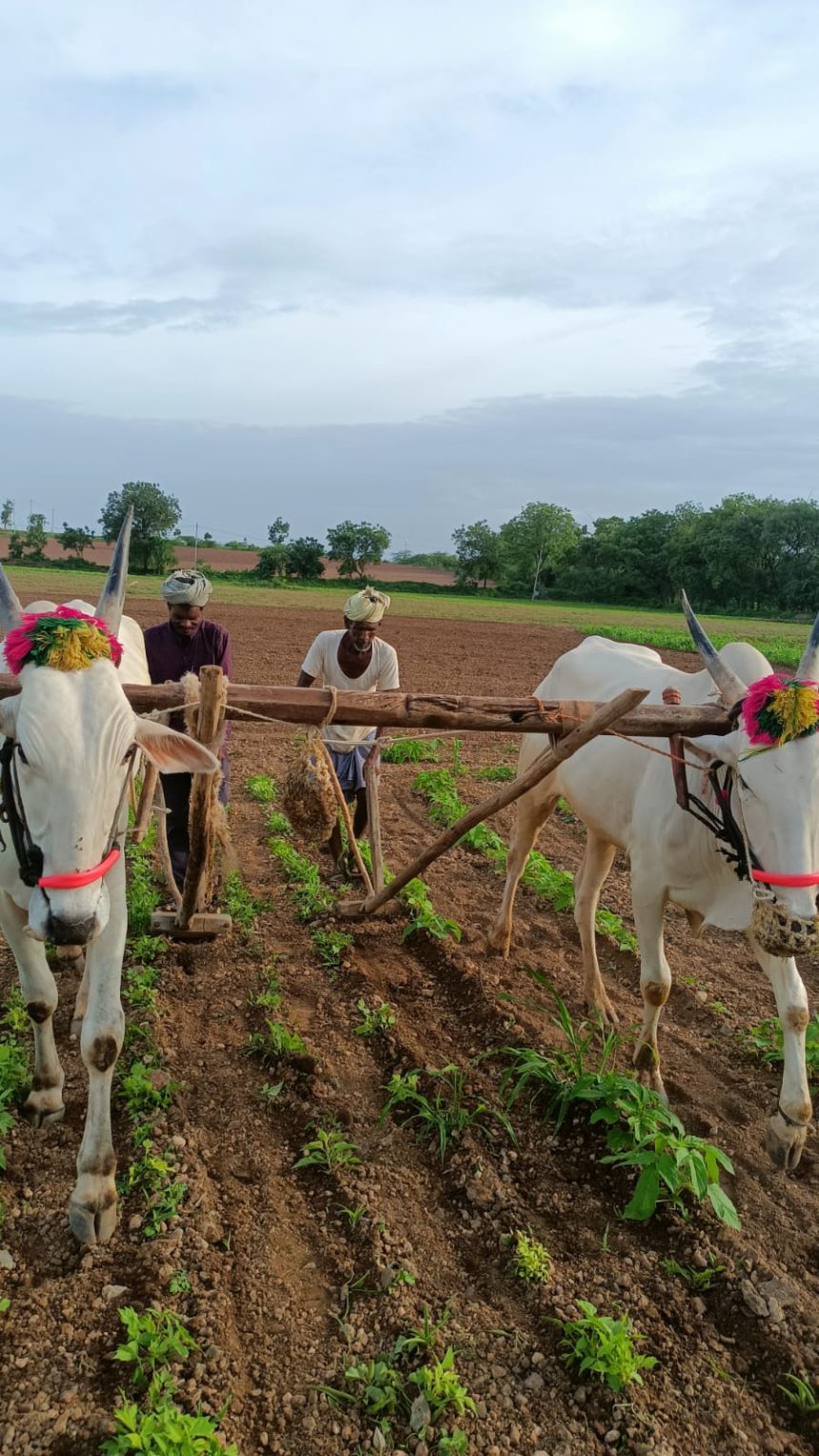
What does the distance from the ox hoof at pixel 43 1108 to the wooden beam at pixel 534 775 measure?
1985 mm

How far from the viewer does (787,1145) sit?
3762mm

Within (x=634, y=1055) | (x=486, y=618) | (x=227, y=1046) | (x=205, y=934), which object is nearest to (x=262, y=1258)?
(x=227, y=1046)

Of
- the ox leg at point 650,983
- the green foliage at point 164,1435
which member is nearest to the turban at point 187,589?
the ox leg at point 650,983

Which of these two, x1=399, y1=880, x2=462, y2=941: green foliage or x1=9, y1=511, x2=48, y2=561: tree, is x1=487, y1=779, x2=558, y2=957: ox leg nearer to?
x1=399, y1=880, x2=462, y2=941: green foliage

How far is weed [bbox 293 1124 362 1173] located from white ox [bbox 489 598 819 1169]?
5.06 ft

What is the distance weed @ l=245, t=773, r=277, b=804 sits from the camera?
8.87m

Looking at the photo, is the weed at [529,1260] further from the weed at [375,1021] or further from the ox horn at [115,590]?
the ox horn at [115,590]

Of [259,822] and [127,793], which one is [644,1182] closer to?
[127,793]

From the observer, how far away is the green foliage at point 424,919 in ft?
18.9

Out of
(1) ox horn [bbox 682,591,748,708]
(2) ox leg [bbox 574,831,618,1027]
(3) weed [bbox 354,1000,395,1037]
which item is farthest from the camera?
(2) ox leg [bbox 574,831,618,1027]

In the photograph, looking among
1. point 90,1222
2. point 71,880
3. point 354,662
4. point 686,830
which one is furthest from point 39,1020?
point 354,662

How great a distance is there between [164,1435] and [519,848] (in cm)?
416

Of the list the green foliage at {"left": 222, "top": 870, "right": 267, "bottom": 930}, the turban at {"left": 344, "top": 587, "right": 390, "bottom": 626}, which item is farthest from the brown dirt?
the turban at {"left": 344, "top": 587, "right": 390, "bottom": 626}

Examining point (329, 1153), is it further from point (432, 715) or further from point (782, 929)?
point (782, 929)
